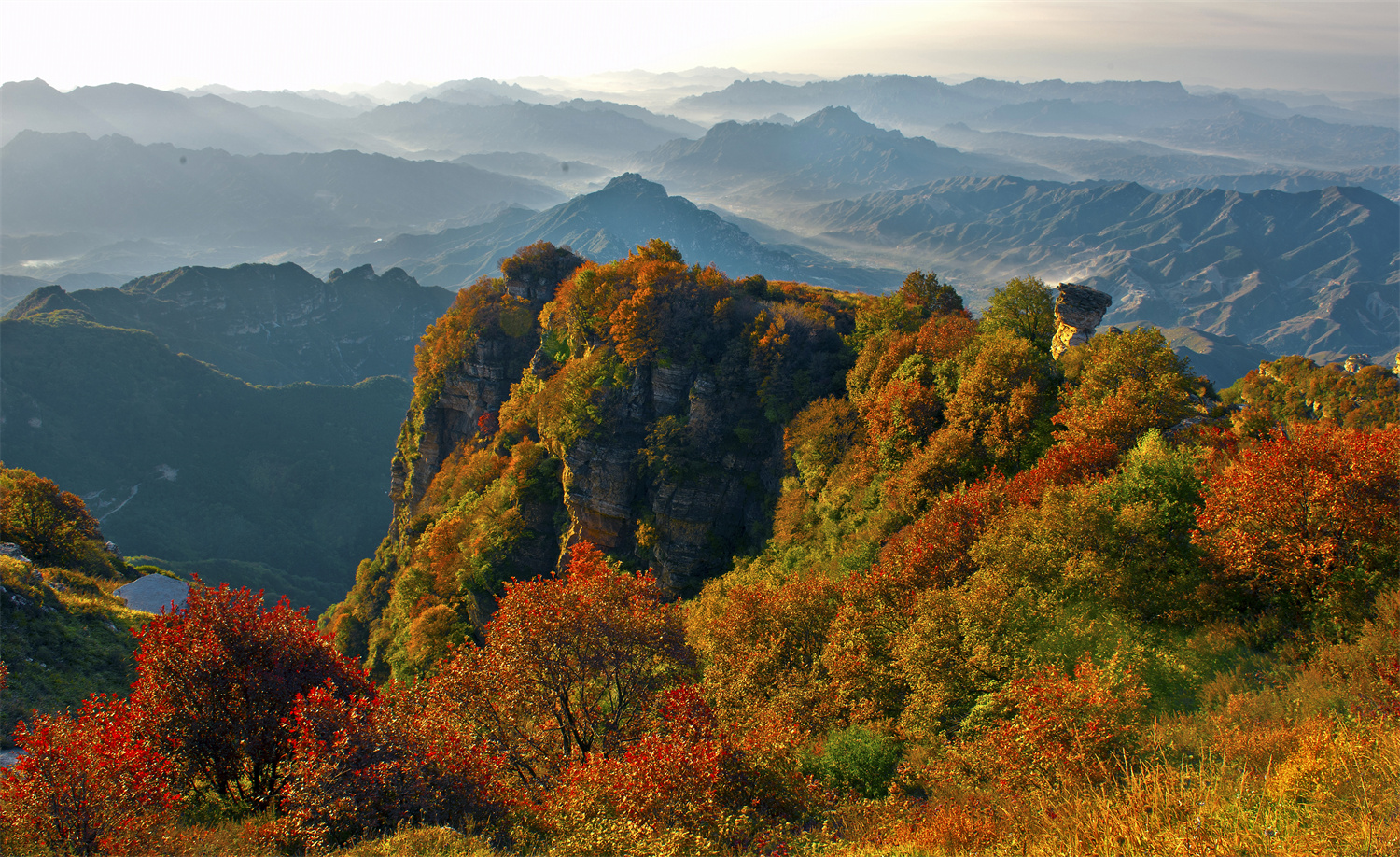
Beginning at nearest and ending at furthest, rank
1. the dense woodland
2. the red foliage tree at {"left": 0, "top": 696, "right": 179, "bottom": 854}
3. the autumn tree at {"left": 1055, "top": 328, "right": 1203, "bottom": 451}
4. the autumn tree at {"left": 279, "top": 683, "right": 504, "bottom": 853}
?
the red foliage tree at {"left": 0, "top": 696, "right": 179, "bottom": 854}
the dense woodland
the autumn tree at {"left": 279, "top": 683, "right": 504, "bottom": 853}
the autumn tree at {"left": 1055, "top": 328, "right": 1203, "bottom": 451}

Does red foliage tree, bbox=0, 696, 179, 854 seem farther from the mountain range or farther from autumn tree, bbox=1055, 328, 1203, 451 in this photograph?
the mountain range

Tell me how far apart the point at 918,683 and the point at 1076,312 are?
24.9 m

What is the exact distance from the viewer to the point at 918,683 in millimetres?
18359

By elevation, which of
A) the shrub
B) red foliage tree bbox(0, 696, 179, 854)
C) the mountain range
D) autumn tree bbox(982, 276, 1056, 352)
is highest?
autumn tree bbox(982, 276, 1056, 352)

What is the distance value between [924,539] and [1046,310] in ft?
68.1

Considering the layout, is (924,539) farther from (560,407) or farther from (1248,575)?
(560,407)

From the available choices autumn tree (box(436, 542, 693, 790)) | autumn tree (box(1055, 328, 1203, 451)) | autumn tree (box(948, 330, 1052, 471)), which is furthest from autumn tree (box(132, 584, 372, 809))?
autumn tree (box(1055, 328, 1203, 451))

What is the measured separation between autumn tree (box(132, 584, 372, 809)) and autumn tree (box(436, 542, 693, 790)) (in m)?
4.34

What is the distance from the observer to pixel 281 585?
120562 mm

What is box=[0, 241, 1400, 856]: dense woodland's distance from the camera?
41.3 ft

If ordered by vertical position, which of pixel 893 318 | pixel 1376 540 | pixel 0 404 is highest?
pixel 893 318

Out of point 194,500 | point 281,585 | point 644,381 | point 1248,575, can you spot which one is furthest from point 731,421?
point 194,500

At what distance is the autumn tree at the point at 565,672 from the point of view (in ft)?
63.4

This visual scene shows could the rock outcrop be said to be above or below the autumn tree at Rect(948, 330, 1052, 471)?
above
